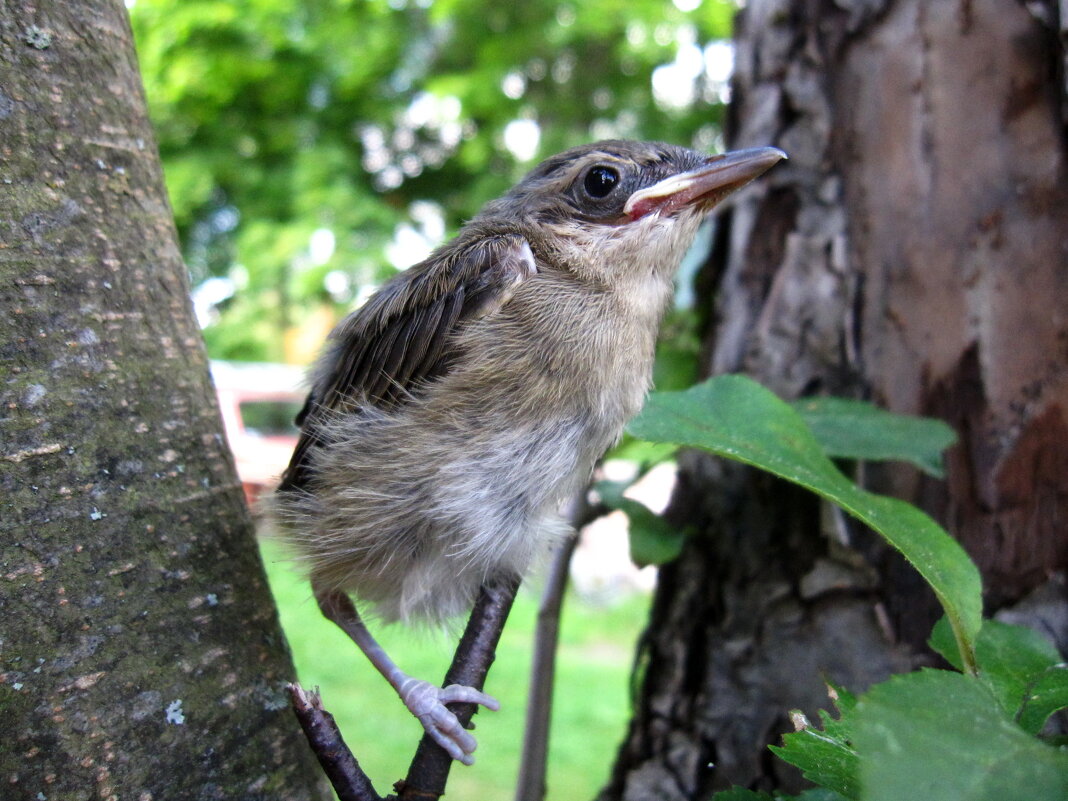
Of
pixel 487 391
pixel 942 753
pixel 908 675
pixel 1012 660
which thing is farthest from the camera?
pixel 487 391

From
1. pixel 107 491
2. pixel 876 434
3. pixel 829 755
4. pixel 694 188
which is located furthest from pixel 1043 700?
pixel 107 491

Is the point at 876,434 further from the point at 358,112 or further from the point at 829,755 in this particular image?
the point at 358,112

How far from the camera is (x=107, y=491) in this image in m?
1.20

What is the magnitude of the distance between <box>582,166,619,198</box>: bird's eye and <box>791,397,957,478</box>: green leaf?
2.31 ft

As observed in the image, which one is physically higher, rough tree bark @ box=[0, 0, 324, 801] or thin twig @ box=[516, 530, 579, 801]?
rough tree bark @ box=[0, 0, 324, 801]

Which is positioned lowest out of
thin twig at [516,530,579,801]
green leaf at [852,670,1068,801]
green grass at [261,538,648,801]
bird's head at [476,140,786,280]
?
green grass at [261,538,648,801]

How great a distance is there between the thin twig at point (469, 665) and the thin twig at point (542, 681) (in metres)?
0.46

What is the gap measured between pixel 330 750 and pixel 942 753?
832 millimetres

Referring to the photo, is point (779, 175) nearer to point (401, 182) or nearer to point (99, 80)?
point (99, 80)

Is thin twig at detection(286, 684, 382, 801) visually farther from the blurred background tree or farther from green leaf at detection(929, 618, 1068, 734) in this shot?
the blurred background tree

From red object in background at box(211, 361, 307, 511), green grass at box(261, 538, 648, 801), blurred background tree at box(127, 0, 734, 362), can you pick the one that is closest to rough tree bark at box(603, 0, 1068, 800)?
green grass at box(261, 538, 648, 801)

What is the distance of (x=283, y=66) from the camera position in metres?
12.2

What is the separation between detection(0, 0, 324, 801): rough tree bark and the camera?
43.8 inches

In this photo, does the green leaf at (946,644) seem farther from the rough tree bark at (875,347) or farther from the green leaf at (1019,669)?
the rough tree bark at (875,347)
